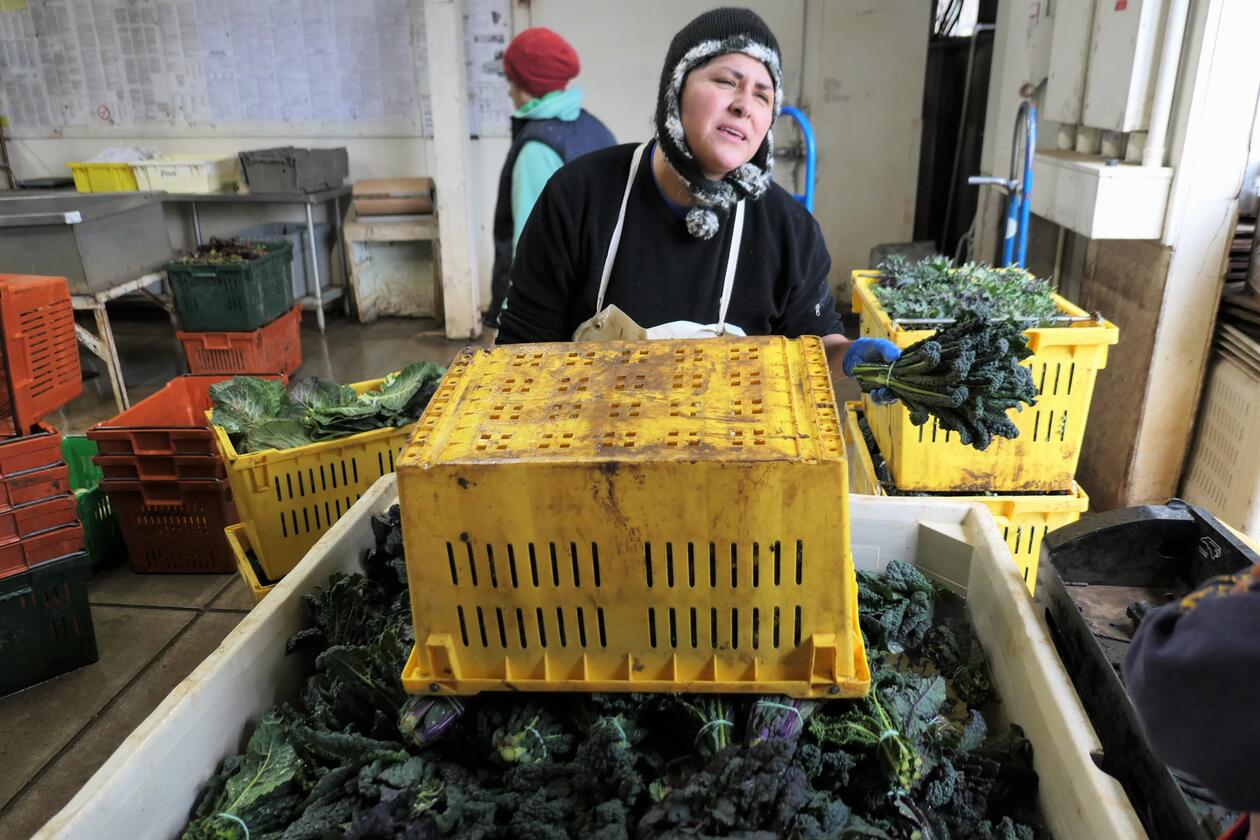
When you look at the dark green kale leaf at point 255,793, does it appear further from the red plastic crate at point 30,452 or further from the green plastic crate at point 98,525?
the green plastic crate at point 98,525

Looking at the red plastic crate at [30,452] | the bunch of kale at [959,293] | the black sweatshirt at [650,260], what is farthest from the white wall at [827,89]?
the black sweatshirt at [650,260]

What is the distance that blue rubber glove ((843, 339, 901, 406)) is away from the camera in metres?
1.29

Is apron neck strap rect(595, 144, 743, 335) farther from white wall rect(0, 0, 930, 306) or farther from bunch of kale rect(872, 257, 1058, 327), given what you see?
white wall rect(0, 0, 930, 306)

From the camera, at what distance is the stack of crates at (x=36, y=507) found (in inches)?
93.3

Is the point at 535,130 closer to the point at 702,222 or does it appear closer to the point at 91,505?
the point at 702,222

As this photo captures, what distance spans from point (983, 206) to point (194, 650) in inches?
169

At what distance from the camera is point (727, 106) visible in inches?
66.6

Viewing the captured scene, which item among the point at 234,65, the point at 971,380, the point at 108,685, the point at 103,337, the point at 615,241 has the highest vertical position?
A: the point at 234,65

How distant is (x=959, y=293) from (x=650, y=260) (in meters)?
1.08

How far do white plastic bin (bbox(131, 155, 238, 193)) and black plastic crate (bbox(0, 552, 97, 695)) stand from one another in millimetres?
4040

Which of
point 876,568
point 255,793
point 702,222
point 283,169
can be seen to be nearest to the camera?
point 255,793

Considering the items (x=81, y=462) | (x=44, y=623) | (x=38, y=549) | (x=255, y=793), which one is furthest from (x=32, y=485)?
(x=255, y=793)

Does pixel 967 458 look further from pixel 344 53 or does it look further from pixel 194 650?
pixel 344 53

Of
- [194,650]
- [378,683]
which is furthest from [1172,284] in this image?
[194,650]
